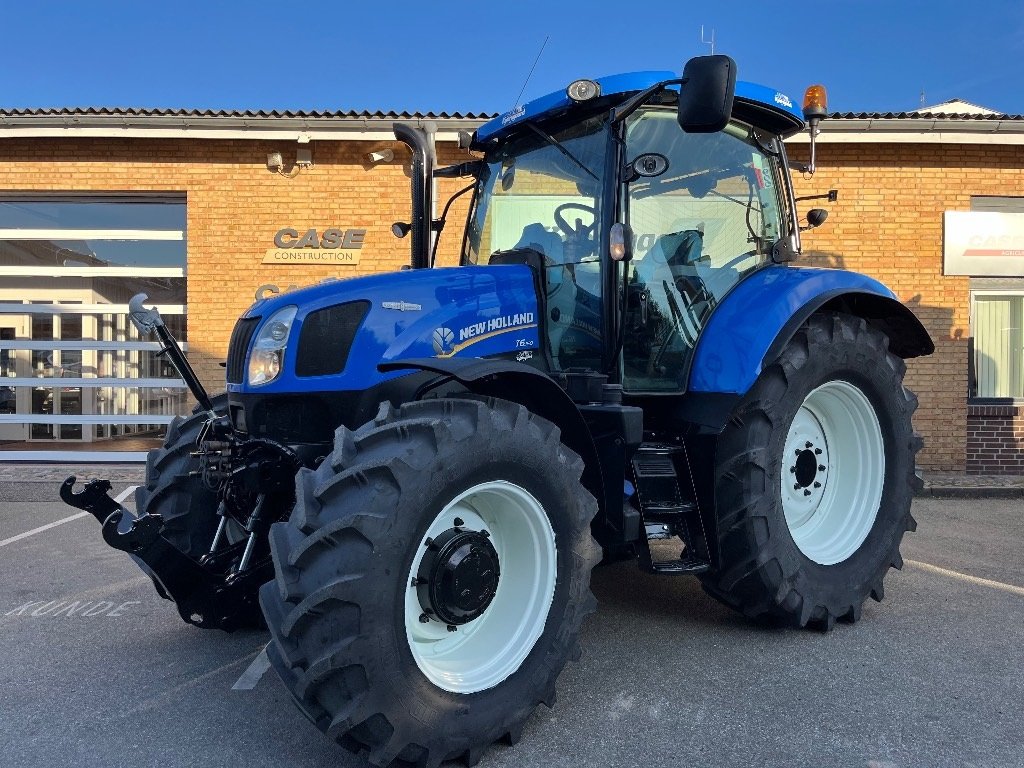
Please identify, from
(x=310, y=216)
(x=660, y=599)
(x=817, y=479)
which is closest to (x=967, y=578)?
(x=817, y=479)

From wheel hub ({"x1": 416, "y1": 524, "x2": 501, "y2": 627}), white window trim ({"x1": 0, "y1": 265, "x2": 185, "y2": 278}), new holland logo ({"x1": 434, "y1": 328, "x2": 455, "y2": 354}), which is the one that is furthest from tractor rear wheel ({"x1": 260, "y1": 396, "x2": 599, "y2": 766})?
white window trim ({"x1": 0, "y1": 265, "x2": 185, "y2": 278})

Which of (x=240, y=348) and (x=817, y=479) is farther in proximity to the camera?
(x=817, y=479)

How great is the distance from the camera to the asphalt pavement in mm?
2520

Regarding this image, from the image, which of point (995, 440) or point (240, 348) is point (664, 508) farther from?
point (995, 440)

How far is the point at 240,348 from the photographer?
10.3 feet

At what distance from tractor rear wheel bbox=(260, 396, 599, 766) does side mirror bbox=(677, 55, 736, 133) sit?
1290mm

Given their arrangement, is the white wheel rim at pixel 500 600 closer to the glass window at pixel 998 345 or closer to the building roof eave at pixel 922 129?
the building roof eave at pixel 922 129

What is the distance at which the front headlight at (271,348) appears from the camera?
2.89 metres

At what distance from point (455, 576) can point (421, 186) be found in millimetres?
2057

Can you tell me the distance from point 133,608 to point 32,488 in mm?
4616

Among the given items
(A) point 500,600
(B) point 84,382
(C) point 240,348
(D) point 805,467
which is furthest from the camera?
(B) point 84,382

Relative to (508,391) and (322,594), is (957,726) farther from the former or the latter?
(322,594)

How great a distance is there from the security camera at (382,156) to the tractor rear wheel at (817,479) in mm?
6291

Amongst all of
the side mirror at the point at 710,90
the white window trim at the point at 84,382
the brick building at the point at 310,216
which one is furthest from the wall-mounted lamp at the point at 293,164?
the side mirror at the point at 710,90
